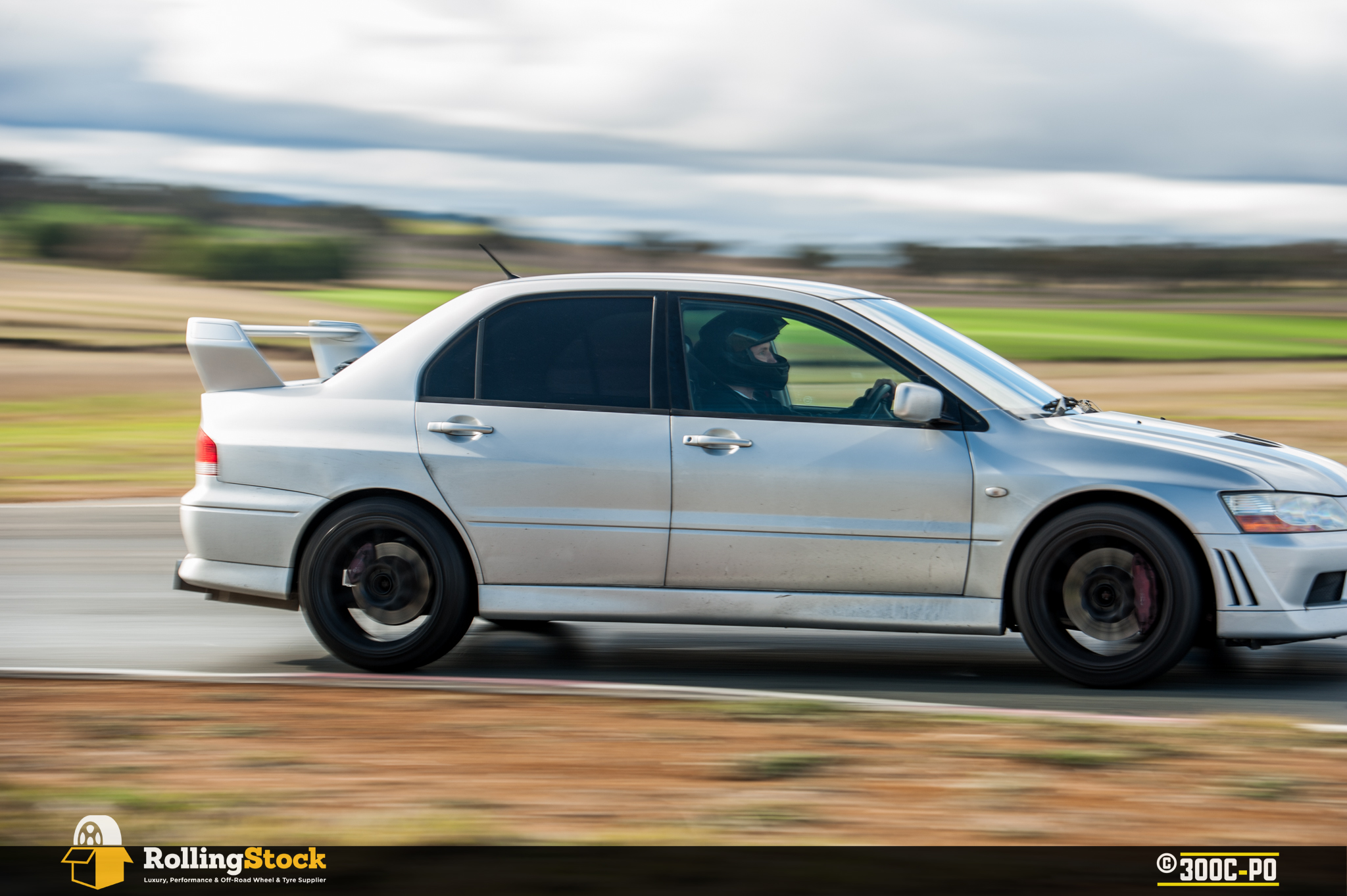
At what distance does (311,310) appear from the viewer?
3697 centimetres

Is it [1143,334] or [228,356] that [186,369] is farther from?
[1143,334]

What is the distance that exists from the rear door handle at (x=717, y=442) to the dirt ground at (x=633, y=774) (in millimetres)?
1046

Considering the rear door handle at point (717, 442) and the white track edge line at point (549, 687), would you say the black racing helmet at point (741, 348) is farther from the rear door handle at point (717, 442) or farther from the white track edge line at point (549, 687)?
the white track edge line at point (549, 687)

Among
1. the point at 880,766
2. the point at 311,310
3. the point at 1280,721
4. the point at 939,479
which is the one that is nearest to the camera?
the point at 880,766

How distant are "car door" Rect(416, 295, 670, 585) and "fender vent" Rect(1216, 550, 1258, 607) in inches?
85.9

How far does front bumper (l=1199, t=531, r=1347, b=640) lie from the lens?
5.52 metres

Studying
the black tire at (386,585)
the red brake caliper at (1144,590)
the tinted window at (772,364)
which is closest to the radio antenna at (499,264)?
the tinted window at (772,364)

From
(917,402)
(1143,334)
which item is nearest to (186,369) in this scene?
(917,402)

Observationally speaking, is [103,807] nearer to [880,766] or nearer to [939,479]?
[880,766]

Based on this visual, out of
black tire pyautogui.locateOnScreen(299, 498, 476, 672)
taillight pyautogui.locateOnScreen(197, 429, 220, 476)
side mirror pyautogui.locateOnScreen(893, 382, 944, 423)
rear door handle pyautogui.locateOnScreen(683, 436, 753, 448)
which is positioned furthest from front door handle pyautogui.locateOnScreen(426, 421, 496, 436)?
side mirror pyautogui.locateOnScreen(893, 382, 944, 423)

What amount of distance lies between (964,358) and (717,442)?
1.15 metres

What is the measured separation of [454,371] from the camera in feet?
20.4

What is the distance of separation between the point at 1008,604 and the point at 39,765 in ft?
11.9
